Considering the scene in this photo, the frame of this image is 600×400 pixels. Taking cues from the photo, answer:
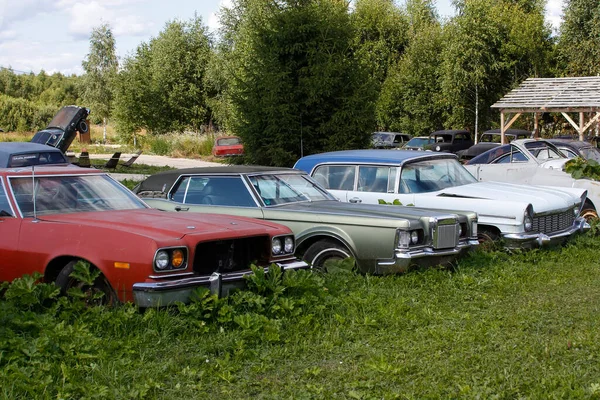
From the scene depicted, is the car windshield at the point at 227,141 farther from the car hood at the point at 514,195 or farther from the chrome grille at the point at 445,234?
the chrome grille at the point at 445,234

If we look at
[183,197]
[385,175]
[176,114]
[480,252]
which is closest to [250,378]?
[183,197]

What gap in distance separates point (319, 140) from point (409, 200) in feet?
39.1

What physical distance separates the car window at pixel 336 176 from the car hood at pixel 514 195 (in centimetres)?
122

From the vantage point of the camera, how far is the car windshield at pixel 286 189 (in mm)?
8727

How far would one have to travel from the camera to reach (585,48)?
4022 centimetres

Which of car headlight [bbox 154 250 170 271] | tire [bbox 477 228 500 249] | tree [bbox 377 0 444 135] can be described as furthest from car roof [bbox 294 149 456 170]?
tree [bbox 377 0 444 135]

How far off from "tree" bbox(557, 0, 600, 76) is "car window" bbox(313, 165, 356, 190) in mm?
33485

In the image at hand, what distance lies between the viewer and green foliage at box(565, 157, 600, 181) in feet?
41.8

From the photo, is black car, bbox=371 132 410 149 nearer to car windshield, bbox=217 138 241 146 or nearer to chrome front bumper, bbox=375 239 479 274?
car windshield, bbox=217 138 241 146

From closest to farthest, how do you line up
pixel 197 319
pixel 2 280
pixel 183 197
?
pixel 197 319 < pixel 2 280 < pixel 183 197

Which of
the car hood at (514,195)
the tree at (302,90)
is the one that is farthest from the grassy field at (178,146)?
the car hood at (514,195)

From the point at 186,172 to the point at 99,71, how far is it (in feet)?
191

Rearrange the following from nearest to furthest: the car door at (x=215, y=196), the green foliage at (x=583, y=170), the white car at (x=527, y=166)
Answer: the car door at (x=215, y=196) < the green foliage at (x=583, y=170) < the white car at (x=527, y=166)

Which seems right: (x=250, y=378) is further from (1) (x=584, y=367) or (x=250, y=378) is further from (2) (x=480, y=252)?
(2) (x=480, y=252)
